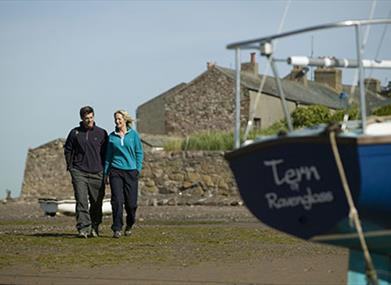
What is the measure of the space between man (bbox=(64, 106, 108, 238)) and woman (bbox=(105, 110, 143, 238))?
177mm

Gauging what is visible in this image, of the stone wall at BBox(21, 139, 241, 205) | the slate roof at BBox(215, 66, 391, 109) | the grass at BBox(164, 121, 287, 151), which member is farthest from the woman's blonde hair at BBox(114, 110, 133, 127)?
the slate roof at BBox(215, 66, 391, 109)

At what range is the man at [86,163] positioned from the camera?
622 inches

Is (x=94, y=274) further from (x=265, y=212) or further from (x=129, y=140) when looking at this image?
(x=129, y=140)

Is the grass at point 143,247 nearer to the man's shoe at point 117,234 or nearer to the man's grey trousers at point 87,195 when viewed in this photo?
the man's shoe at point 117,234

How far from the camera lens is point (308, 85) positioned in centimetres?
6669

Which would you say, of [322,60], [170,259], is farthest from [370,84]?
[170,259]

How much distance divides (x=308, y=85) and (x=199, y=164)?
28.0m

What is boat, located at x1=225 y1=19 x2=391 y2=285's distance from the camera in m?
7.31

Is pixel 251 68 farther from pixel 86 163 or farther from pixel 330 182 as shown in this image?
pixel 330 182

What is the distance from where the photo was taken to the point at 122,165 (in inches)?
623

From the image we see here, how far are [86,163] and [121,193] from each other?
70 cm

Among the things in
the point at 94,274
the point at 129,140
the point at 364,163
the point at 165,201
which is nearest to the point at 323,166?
the point at 364,163

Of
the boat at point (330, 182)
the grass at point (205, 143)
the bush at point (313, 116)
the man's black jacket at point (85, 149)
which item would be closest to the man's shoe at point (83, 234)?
the man's black jacket at point (85, 149)

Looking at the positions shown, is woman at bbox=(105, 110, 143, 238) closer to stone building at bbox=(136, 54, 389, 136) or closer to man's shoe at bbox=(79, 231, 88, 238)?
man's shoe at bbox=(79, 231, 88, 238)
